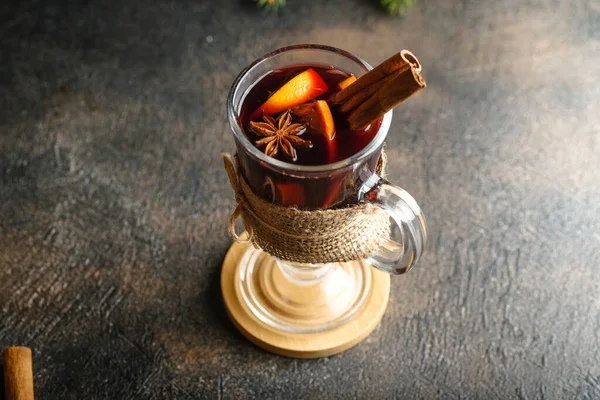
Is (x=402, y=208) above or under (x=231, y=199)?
above

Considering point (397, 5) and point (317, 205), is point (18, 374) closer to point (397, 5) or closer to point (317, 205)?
point (317, 205)

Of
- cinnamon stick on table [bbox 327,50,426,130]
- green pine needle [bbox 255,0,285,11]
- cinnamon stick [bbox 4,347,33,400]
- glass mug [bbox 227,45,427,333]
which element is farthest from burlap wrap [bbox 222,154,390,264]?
green pine needle [bbox 255,0,285,11]

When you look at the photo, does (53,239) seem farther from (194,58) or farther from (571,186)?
(571,186)

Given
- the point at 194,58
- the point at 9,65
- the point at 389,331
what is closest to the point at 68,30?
the point at 9,65

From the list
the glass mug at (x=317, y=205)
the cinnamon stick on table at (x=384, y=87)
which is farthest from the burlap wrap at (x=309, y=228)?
the cinnamon stick on table at (x=384, y=87)

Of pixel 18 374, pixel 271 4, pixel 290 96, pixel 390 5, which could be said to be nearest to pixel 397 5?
pixel 390 5

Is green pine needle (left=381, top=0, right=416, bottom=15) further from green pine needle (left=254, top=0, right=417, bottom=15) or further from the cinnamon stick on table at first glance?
the cinnamon stick on table
